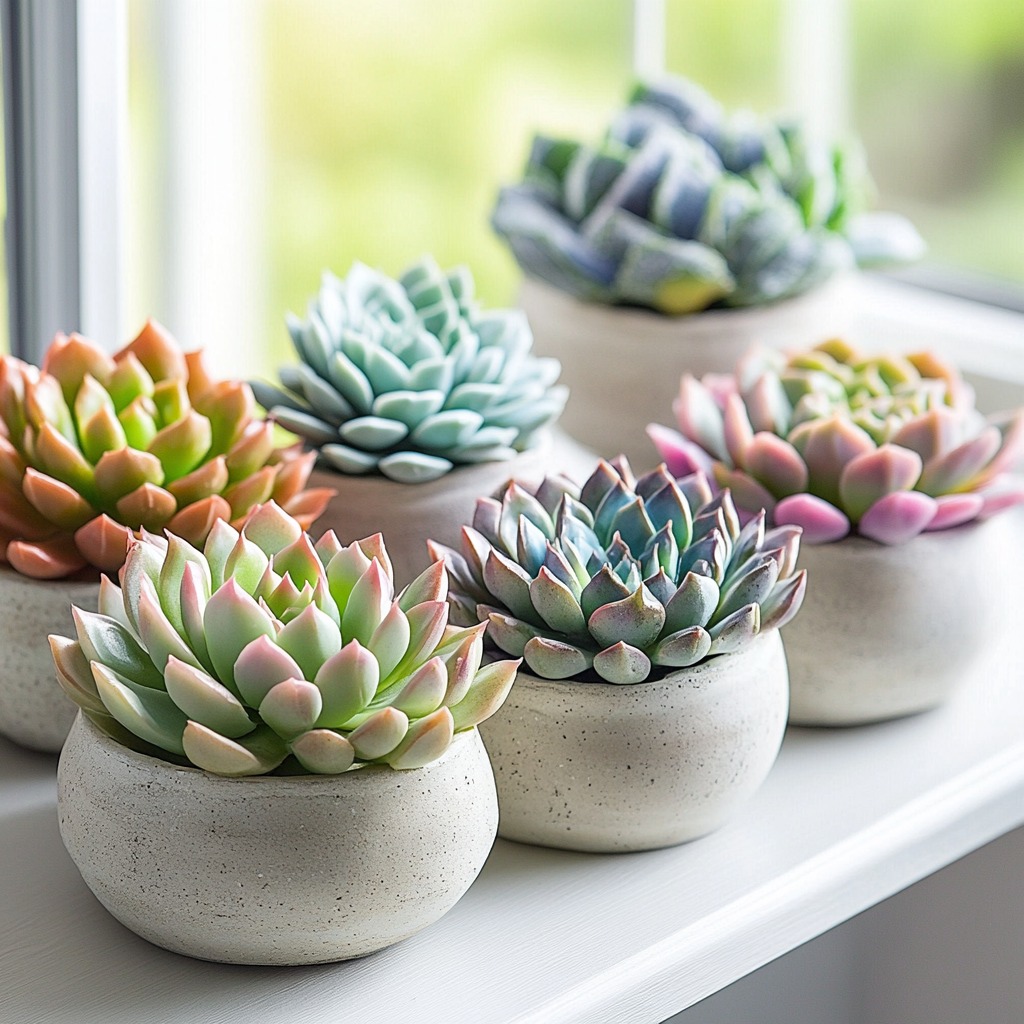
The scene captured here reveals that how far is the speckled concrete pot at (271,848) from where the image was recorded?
1.35 ft

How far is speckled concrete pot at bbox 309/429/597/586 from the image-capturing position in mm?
578

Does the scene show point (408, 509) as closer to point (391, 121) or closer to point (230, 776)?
point (230, 776)

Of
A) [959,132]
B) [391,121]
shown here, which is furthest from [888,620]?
[959,132]

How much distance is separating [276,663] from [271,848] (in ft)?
0.18

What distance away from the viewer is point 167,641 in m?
0.42

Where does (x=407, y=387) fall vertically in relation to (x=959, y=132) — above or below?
above

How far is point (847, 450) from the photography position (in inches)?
22.2

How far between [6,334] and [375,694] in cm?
45

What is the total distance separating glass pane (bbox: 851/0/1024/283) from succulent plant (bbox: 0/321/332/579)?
1.89 meters

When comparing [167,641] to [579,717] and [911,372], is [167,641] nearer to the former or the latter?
[579,717]

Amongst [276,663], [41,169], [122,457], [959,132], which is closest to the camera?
[276,663]

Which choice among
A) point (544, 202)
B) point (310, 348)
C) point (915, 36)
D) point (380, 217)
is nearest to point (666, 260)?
point (544, 202)

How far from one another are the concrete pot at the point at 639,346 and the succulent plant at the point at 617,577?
0.25 m

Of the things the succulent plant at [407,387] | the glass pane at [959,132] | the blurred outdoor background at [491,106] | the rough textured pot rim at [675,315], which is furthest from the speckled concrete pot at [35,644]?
the glass pane at [959,132]
